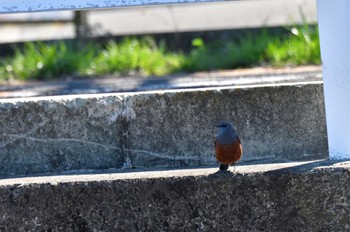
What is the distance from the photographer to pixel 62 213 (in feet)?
13.9

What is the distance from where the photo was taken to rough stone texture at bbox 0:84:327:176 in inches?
190

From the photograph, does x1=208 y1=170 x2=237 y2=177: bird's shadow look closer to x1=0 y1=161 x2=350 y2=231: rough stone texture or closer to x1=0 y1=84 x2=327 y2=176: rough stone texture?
x1=0 y1=161 x2=350 y2=231: rough stone texture

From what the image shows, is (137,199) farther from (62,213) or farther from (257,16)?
(257,16)

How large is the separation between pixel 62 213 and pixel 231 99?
1.25 meters

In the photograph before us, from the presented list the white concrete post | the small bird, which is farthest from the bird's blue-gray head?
the white concrete post

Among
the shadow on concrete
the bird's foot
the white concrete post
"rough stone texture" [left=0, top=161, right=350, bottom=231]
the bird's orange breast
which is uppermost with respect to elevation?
the white concrete post

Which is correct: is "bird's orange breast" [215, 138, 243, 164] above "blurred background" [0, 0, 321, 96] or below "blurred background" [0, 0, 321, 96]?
below

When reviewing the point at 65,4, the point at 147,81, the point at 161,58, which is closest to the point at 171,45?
the point at 161,58

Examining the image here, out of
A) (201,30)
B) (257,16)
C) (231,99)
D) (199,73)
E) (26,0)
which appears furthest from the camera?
(257,16)

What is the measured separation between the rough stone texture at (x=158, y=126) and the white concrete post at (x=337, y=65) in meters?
0.41

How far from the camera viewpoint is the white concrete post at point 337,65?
436cm

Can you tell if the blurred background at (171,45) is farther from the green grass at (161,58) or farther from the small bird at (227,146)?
the small bird at (227,146)

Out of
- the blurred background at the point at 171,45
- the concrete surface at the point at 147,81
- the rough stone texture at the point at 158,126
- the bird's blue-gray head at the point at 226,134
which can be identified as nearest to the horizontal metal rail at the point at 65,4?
the rough stone texture at the point at 158,126

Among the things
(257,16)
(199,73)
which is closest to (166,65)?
(199,73)
